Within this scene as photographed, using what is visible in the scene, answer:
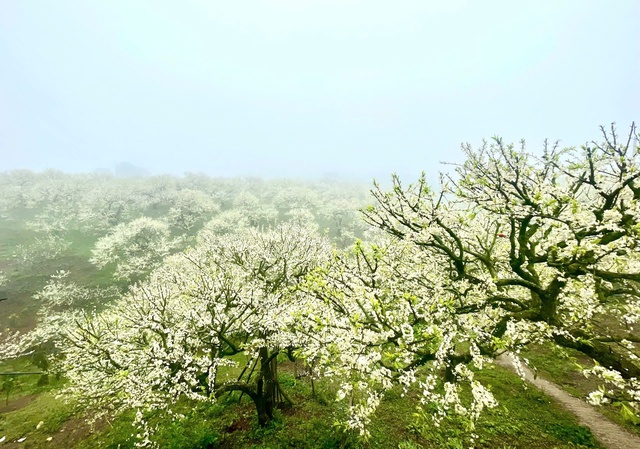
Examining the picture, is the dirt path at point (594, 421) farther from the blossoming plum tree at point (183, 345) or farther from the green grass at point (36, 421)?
the green grass at point (36, 421)

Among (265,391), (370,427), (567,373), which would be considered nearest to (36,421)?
(265,391)

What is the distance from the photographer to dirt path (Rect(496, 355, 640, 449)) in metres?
12.9

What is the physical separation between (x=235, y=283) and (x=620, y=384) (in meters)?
14.3

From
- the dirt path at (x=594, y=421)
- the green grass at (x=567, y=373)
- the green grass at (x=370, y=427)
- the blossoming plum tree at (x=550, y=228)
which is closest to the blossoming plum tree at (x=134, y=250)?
the green grass at (x=370, y=427)

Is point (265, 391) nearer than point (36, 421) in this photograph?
Yes

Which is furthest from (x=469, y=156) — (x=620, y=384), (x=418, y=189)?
(x=620, y=384)

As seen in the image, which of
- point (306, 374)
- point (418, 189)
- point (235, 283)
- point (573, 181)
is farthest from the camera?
point (306, 374)

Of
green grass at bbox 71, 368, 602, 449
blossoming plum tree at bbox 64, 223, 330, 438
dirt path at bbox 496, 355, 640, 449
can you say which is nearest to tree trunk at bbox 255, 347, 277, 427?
blossoming plum tree at bbox 64, 223, 330, 438

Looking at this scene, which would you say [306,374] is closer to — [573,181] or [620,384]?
[620,384]

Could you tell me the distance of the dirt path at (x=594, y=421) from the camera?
1290 cm

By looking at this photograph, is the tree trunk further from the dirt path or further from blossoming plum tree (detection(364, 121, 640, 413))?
the dirt path

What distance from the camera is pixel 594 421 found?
570 inches

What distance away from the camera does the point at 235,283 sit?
580 inches

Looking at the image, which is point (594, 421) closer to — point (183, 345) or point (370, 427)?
point (370, 427)
